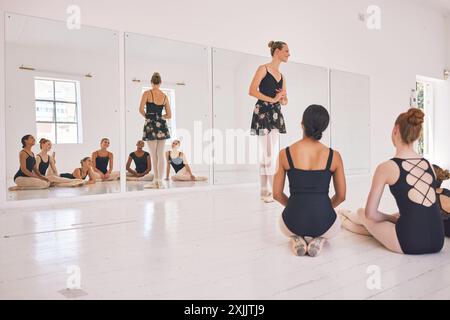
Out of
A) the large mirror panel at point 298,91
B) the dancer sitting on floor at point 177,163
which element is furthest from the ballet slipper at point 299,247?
the large mirror panel at point 298,91

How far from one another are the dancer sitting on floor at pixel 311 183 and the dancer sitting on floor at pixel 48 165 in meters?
2.92

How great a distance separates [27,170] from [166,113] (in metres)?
1.73

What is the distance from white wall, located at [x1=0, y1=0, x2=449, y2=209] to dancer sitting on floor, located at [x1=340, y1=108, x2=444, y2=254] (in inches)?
141

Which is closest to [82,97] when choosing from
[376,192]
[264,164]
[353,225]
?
[264,164]

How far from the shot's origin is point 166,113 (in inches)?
205

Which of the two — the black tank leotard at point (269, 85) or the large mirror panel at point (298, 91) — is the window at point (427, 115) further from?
the black tank leotard at point (269, 85)

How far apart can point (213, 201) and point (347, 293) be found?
2980 mm

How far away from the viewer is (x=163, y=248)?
242 centimetres

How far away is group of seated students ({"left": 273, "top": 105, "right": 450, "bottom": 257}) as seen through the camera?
84.2 inches

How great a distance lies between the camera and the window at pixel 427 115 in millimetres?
9475

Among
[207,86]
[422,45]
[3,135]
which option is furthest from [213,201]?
[422,45]

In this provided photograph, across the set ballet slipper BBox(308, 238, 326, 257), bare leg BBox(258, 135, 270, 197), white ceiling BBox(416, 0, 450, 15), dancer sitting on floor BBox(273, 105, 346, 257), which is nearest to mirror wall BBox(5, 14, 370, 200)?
bare leg BBox(258, 135, 270, 197)

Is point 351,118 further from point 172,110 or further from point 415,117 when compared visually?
point 415,117

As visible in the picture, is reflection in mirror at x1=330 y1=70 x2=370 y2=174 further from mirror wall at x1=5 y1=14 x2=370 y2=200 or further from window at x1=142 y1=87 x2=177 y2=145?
window at x1=142 y1=87 x2=177 y2=145
